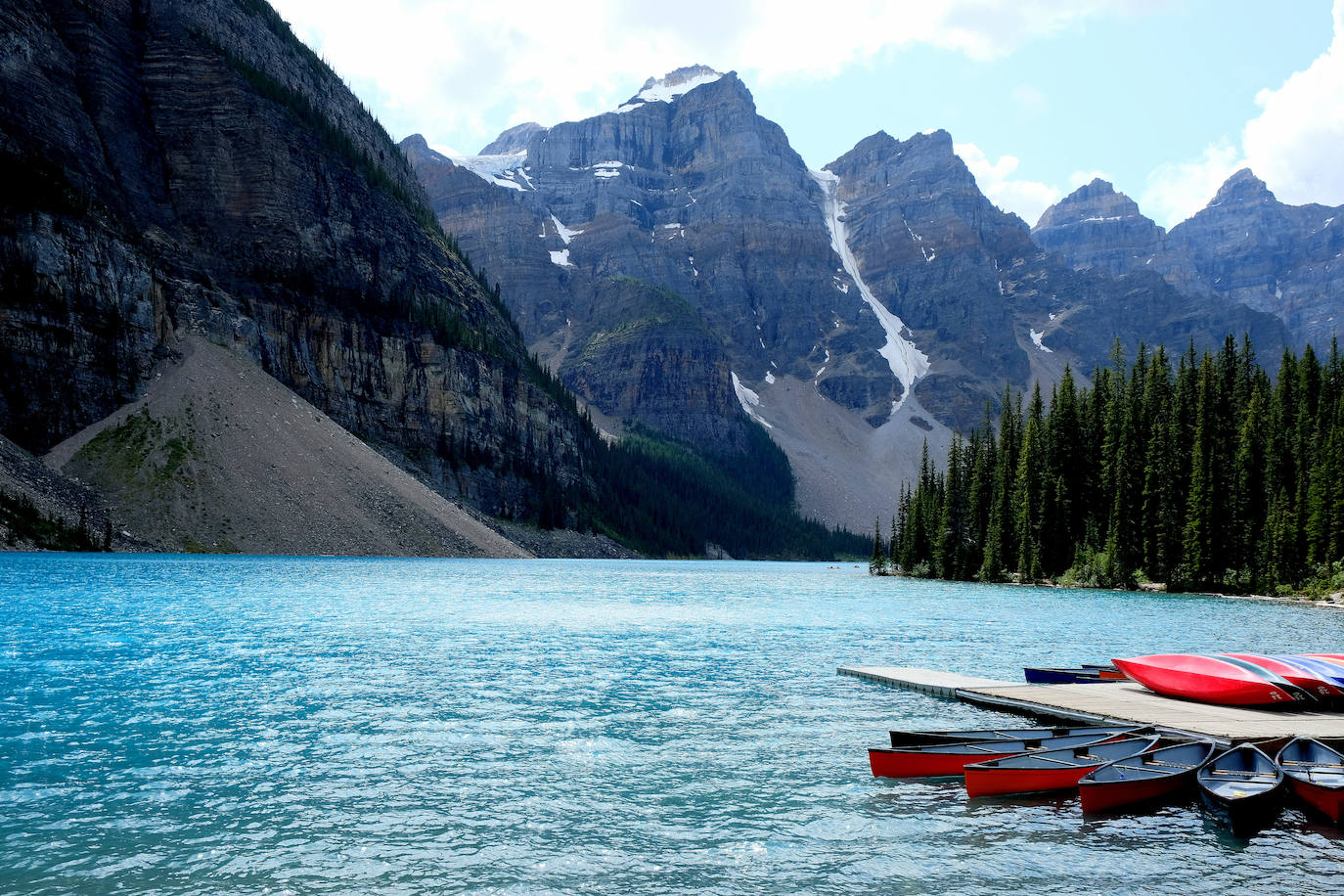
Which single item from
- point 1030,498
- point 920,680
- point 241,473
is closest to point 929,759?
point 920,680

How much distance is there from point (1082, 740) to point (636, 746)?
9.74 meters

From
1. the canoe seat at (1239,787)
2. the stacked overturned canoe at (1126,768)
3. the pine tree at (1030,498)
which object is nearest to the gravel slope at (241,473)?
the pine tree at (1030,498)

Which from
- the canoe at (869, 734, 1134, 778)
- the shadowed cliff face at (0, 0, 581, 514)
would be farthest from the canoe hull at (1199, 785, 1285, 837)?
the shadowed cliff face at (0, 0, 581, 514)

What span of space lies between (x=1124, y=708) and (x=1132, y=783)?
25.2 feet

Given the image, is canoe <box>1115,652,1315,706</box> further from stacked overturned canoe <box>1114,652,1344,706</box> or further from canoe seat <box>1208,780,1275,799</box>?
canoe seat <box>1208,780,1275,799</box>

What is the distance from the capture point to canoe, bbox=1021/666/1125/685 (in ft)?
96.8

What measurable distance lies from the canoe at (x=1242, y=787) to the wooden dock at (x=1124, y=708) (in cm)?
195

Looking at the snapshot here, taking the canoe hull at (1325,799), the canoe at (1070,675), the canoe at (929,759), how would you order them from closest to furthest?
the canoe hull at (1325,799) < the canoe at (929,759) < the canoe at (1070,675)

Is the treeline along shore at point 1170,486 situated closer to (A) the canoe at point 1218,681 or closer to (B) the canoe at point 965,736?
(A) the canoe at point 1218,681

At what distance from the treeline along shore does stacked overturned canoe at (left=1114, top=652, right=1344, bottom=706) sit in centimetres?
6090

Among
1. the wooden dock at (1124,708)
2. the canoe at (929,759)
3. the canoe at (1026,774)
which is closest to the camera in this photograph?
the canoe at (1026,774)

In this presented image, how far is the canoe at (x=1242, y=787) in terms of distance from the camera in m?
15.5

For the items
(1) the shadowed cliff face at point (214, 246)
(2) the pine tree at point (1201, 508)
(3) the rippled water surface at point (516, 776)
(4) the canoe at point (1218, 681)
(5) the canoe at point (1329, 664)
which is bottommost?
(3) the rippled water surface at point (516, 776)

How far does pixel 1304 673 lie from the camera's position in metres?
23.8
